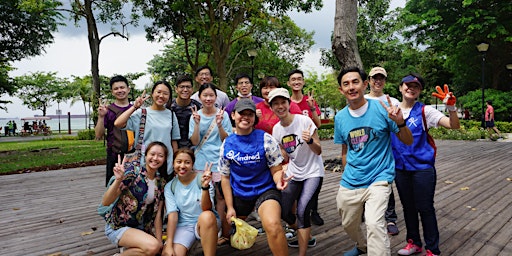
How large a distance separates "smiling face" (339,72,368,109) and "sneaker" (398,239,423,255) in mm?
1599

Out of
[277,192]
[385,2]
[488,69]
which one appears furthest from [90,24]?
[488,69]

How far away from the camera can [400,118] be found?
9.73ft

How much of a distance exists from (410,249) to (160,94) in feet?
10.2

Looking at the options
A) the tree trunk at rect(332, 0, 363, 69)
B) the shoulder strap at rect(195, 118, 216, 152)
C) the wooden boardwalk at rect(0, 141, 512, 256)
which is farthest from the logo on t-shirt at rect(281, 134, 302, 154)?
the tree trunk at rect(332, 0, 363, 69)

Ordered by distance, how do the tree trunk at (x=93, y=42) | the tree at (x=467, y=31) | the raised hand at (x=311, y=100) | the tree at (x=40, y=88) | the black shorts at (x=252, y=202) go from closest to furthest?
1. the black shorts at (x=252, y=202)
2. the raised hand at (x=311, y=100)
3. the tree trunk at (x=93, y=42)
4. the tree at (x=467, y=31)
5. the tree at (x=40, y=88)

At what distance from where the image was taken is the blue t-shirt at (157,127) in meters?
3.85

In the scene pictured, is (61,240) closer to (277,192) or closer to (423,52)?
(277,192)

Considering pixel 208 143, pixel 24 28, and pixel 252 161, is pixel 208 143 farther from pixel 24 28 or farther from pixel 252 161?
A: pixel 24 28

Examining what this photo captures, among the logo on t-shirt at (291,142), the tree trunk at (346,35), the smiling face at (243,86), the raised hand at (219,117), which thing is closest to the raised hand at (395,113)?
the logo on t-shirt at (291,142)

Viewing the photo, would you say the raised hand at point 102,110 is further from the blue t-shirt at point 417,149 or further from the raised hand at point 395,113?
the blue t-shirt at point 417,149

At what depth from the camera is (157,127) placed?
386 cm

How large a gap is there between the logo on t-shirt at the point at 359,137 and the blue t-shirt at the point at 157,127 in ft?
6.48

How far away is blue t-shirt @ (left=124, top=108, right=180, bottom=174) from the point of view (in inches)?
151

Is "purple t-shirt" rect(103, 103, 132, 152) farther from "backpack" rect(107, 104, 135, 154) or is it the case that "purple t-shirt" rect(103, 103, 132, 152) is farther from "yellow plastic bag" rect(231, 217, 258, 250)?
"yellow plastic bag" rect(231, 217, 258, 250)
